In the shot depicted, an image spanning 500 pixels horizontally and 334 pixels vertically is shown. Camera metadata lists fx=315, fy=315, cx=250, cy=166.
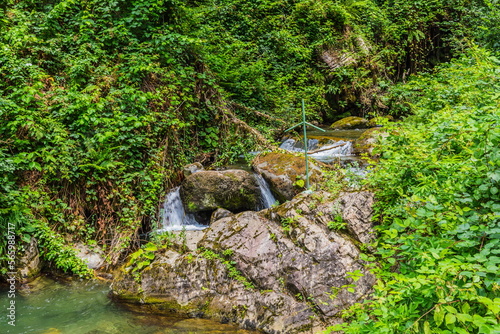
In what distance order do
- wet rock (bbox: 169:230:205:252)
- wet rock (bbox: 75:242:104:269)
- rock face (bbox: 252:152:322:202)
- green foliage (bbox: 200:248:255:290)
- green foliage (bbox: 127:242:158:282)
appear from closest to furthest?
1. green foliage (bbox: 200:248:255:290)
2. green foliage (bbox: 127:242:158:282)
3. wet rock (bbox: 169:230:205:252)
4. wet rock (bbox: 75:242:104:269)
5. rock face (bbox: 252:152:322:202)

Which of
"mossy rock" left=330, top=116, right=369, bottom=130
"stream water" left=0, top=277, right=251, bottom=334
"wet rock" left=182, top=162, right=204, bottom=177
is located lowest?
"mossy rock" left=330, top=116, right=369, bottom=130

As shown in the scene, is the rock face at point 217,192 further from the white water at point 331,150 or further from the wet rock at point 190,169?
the white water at point 331,150

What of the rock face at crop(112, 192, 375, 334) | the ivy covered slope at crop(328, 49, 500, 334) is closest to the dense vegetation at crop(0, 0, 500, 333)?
the ivy covered slope at crop(328, 49, 500, 334)

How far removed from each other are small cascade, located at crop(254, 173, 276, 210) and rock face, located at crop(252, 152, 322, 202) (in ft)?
0.44

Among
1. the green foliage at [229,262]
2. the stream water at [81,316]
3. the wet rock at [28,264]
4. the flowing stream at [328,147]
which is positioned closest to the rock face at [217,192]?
the green foliage at [229,262]

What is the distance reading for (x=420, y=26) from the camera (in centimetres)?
1616

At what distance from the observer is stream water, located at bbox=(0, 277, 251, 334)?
427 cm

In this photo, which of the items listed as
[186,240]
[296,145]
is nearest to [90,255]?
[186,240]

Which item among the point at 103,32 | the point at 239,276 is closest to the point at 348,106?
the point at 103,32

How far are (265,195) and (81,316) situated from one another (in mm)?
4212

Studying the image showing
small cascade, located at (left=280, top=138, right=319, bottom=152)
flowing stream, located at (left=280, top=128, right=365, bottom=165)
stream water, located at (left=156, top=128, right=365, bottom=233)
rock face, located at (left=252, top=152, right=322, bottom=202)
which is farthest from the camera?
small cascade, located at (left=280, top=138, right=319, bottom=152)

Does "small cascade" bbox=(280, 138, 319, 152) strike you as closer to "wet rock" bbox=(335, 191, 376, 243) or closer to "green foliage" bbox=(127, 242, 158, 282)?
"wet rock" bbox=(335, 191, 376, 243)

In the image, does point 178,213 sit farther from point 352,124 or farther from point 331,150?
point 352,124

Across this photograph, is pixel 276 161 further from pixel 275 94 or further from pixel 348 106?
pixel 348 106
